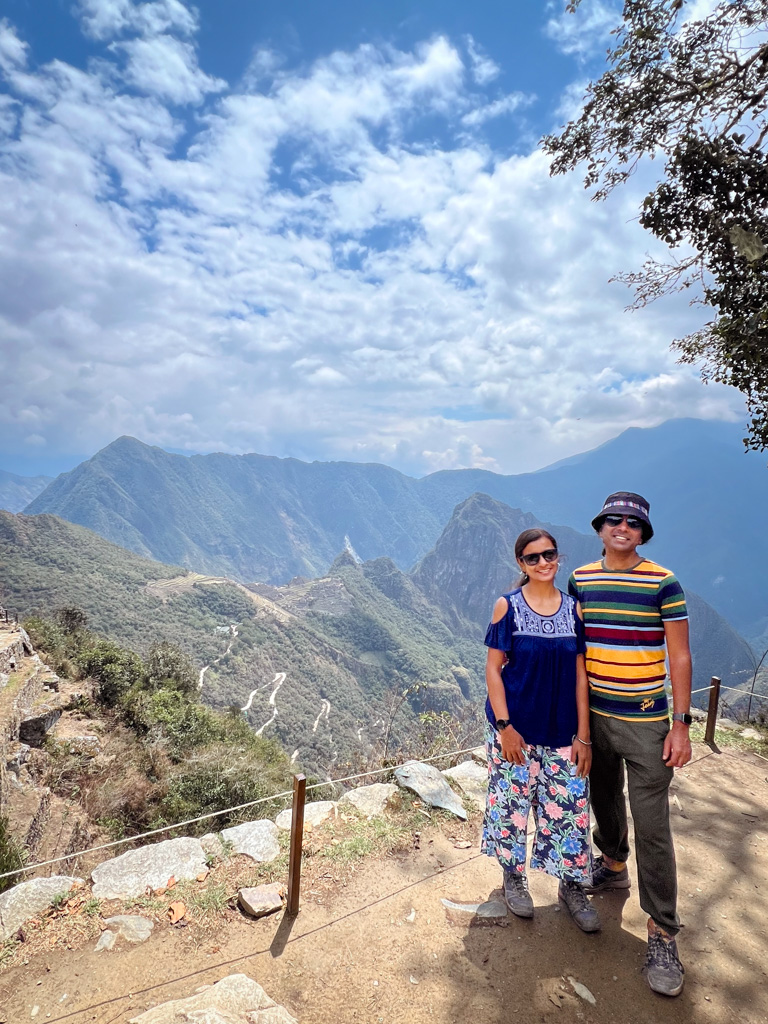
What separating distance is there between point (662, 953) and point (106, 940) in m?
3.15

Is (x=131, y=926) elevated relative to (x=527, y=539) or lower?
lower

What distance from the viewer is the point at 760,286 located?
169 inches

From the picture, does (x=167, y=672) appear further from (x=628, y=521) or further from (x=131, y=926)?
(x=628, y=521)

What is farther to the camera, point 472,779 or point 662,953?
point 472,779

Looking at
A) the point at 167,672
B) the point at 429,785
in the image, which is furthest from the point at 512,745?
the point at 167,672

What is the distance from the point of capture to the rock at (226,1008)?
1981 mm

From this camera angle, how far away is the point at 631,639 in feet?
7.93

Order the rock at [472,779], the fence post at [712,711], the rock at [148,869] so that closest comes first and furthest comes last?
the rock at [148,869] → the rock at [472,779] → the fence post at [712,711]

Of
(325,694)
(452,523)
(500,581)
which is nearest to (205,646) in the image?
(325,694)

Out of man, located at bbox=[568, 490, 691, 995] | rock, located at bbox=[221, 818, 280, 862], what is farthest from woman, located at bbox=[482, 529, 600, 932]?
rock, located at bbox=[221, 818, 280, 862]

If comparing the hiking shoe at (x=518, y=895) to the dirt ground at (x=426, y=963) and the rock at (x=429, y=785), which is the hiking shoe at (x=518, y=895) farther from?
the rock at (x=429, y=785)

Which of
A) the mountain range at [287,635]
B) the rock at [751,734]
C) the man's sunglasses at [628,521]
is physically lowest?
the mountain range at [287,635]

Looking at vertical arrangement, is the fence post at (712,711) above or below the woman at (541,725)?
below

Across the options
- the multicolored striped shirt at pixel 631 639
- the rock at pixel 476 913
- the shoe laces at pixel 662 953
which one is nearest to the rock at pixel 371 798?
the rock at pixel 476 913
